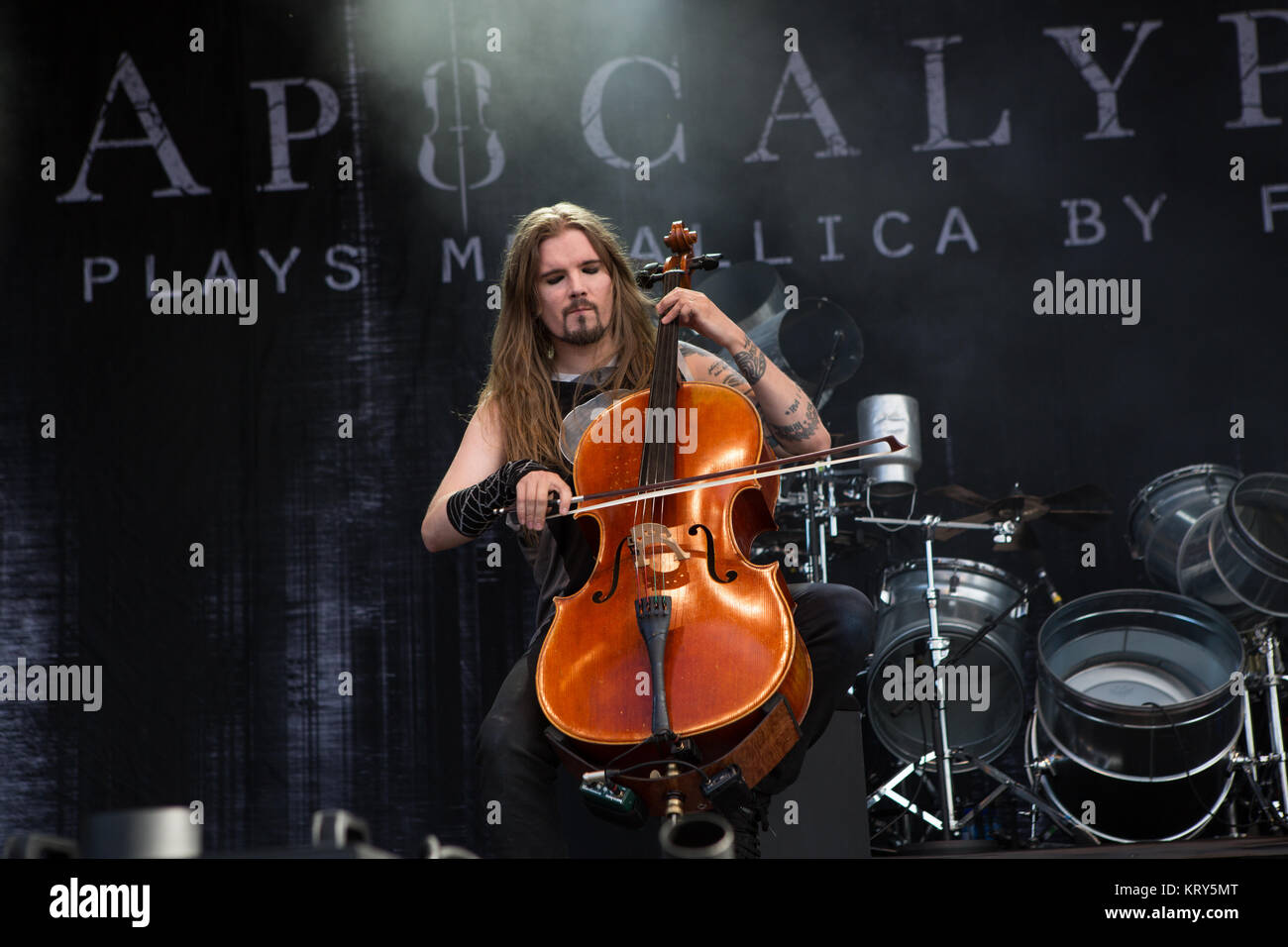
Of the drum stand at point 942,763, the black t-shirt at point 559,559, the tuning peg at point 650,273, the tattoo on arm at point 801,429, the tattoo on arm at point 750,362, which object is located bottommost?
the drum stand at point 942,763

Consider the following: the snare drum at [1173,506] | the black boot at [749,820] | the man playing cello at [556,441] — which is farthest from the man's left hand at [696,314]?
the snare drum at [1173,506]

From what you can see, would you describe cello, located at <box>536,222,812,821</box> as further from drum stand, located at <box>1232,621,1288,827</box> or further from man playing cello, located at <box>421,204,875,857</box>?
drum stand, located at <box>1232,621,1288,827</box>

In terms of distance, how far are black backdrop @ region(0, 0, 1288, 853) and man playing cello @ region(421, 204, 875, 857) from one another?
138 centimetres

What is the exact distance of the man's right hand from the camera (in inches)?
82.8

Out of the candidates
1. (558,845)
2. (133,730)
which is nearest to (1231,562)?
Result: (558,845)

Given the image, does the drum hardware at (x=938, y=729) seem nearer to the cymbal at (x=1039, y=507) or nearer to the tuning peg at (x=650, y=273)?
the cymbal at (x=1039, y=507)

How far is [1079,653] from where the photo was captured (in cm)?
375

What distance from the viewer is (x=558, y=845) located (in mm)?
2092

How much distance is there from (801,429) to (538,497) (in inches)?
22.7

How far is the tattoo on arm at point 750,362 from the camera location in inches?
93.4

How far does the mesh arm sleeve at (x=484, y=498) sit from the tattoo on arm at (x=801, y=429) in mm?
471

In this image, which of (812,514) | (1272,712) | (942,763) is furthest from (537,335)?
(1272,712)

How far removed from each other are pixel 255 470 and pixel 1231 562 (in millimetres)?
2932

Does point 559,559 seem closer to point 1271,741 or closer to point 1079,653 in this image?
point 1079,653
